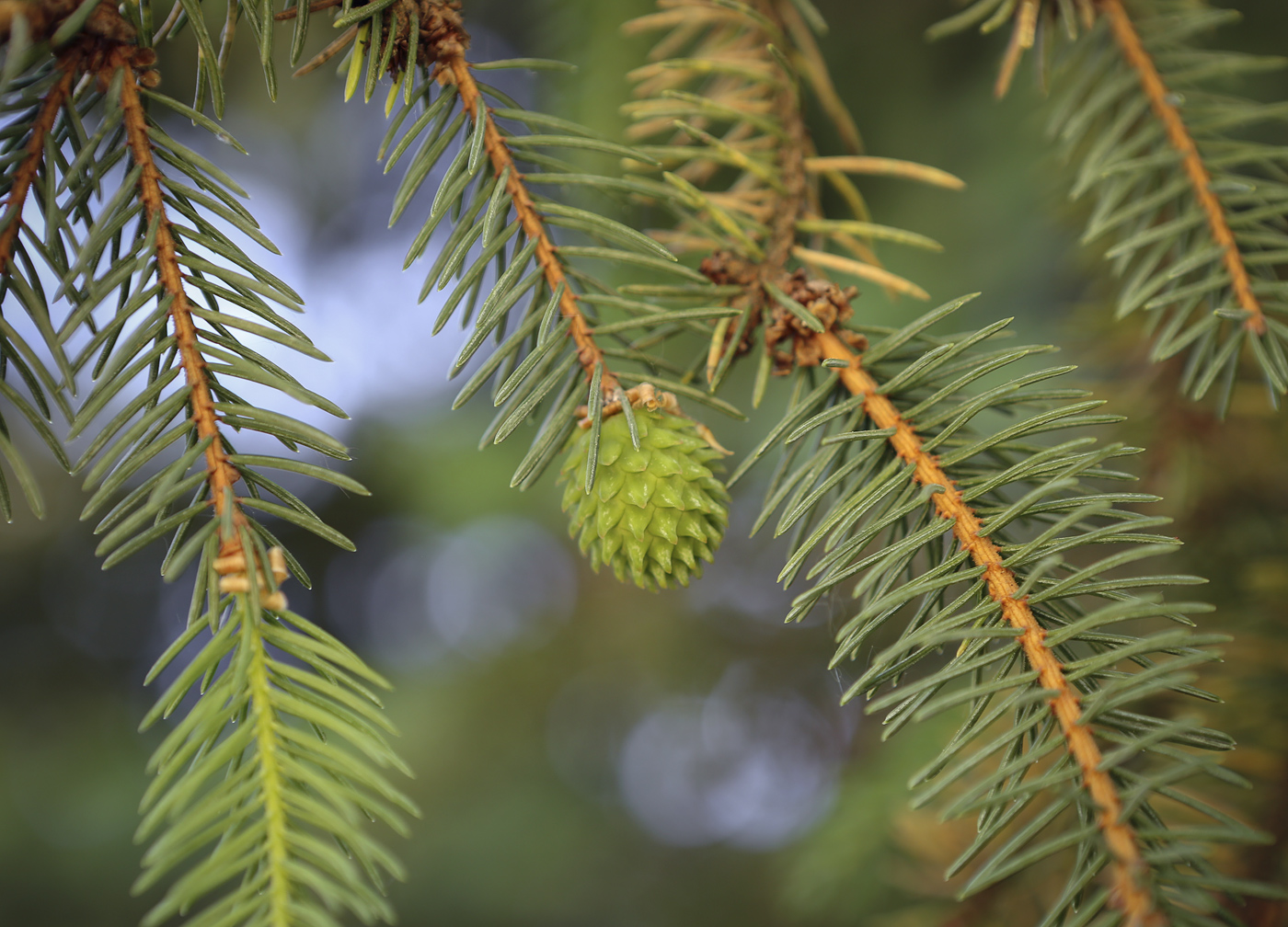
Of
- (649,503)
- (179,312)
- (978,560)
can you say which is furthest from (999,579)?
(179,312)

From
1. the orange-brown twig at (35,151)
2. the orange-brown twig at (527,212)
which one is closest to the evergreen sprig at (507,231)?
the orange-brown twig at (527,212)

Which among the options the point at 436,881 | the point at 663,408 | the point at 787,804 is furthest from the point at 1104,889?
the point at 436,881

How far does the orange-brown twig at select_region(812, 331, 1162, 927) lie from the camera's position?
0.28m

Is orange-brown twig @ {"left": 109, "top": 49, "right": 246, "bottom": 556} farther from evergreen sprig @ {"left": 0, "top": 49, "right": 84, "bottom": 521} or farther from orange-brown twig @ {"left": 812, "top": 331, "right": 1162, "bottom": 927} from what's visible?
orange-brown twig @ {"left": 812, "top": 331, "right": 1162, "bottom": 927}

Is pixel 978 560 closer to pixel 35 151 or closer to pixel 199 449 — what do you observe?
pixel 199 449

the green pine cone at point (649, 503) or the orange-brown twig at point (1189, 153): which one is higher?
the orange-brown twig at point (1189, 153)

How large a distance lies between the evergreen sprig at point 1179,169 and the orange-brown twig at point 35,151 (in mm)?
499

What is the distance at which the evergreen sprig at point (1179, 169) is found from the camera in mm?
446

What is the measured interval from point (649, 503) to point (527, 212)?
0.17 meters

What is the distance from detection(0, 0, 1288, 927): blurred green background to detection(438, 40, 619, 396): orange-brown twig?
0.43 meters

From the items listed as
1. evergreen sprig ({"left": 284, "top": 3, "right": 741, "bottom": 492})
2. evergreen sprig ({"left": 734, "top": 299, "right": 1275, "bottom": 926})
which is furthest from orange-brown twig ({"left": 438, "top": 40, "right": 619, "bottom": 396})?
evergreen sprig ({"left": 734, "top": 299, "right": 1275, "bottom": 926})

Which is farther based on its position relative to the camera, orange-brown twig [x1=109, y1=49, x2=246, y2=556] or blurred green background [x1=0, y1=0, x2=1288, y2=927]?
blurred green background [x1=0, y1=0, x2=1288, y2=927]

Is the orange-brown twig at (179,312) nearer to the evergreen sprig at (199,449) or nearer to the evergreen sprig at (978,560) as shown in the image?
the evergreen sprig at (199,449)

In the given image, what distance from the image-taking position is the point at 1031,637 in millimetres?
332
